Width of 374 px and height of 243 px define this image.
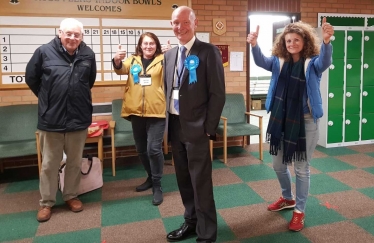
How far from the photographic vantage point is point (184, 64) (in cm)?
209

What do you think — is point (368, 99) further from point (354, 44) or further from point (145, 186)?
point (145, 186)

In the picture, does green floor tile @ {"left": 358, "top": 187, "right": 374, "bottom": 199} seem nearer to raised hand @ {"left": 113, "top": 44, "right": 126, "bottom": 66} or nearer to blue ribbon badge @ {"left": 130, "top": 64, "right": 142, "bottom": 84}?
blue ribbon badge @ {"left": 130, "top": 64, "right": 142, "bottom": 84}

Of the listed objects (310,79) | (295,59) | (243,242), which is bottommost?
(243,242)

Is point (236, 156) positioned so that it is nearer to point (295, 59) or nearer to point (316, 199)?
point (316, 199)

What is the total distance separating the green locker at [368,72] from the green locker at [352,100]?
0.19m

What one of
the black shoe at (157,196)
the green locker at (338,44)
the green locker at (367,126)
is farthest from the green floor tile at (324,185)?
the green locker at (338,44)

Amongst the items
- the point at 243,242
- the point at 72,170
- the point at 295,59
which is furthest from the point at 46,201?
the point at 295,59

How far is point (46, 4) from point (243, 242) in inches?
135

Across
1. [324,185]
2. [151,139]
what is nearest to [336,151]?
[324,185]

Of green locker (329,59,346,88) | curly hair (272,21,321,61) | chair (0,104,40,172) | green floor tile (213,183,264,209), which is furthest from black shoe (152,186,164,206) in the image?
green locker (329,59,346,88)

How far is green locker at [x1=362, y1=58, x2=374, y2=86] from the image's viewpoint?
4.90m

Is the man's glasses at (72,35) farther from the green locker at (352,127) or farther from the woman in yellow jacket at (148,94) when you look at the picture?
the green locker at (352,127)

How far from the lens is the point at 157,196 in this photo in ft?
10.1

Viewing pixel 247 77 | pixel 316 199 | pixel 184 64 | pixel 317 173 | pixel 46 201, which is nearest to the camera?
pixel 184 64
